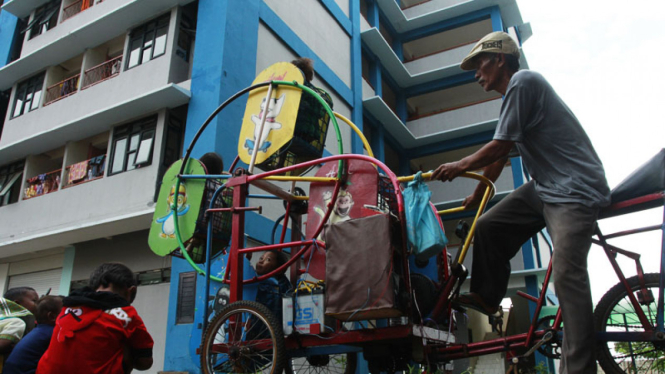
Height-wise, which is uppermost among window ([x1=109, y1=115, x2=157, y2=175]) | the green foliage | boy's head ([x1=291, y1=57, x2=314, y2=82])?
window ([x1=109, y1=115, x2=157, y2=175])

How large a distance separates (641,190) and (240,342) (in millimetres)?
2799

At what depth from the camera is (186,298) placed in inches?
386

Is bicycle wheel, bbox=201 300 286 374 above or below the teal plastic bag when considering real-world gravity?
below

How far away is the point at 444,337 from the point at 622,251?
4.09 feet

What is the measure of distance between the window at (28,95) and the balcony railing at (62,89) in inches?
11.4

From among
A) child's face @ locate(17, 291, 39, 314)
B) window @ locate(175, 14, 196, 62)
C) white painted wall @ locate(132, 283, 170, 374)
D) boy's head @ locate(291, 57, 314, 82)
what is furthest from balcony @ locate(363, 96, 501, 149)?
child's face @ locate(17, 291, 39, 314)

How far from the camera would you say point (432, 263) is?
436 cm

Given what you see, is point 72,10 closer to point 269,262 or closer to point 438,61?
point 438,61

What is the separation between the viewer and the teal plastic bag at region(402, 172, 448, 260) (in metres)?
3.34

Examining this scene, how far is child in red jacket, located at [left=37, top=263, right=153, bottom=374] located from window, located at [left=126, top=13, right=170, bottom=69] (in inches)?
391

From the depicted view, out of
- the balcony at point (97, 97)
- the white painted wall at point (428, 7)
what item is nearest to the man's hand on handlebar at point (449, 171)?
the balcony at point (97, 97)

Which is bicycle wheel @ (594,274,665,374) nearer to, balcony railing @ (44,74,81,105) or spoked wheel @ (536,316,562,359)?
spoked wheel @ (536,316,562,359)

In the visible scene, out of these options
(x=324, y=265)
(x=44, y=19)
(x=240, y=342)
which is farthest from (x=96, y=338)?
(x=44, y=19)

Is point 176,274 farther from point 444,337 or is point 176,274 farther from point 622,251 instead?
point 622,251
